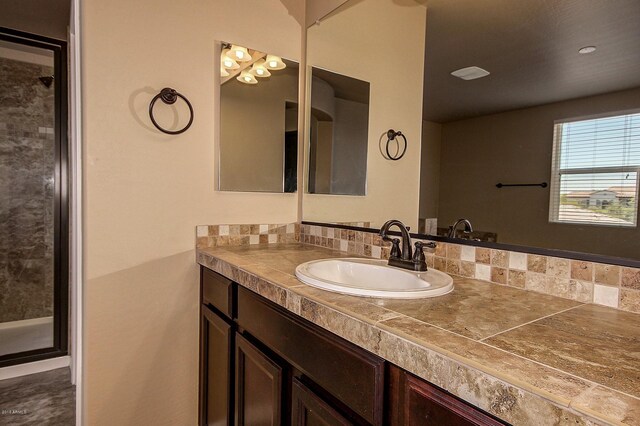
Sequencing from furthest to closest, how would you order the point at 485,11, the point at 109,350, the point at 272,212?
the point at 272,212 → the point at 109,350 → the point at 485,11

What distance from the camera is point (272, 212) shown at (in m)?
1.87

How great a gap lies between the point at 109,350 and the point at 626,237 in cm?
180

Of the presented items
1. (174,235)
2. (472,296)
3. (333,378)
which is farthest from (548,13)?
(174,235)

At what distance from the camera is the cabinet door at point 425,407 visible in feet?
1.84

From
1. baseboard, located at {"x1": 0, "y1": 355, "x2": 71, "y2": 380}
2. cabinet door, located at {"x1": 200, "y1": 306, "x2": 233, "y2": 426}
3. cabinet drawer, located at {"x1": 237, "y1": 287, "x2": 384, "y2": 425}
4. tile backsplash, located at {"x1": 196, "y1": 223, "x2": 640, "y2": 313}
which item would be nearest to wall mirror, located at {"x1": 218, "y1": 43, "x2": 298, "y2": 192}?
tile backsplash, located at {"x1": 196, "y1": 223, "x2": 640, "y2": 313}

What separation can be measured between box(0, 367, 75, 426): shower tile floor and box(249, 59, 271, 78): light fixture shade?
201 cm

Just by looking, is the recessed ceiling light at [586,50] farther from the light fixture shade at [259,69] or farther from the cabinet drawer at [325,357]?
the light fixture shade at [259,69]

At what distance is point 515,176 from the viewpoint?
1.07 metres

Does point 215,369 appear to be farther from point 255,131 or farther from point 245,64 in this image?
point 245,64

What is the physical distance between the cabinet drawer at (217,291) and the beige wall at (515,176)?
84cm

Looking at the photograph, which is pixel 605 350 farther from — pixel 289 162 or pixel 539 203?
pixel 289 162

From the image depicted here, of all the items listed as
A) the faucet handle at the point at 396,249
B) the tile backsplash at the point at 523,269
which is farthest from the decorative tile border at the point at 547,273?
the faucet handle at the point at 396,249

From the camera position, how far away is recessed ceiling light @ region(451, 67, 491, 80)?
118 centimetres

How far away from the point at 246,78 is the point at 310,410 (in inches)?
58.5
